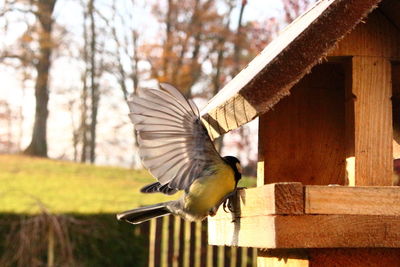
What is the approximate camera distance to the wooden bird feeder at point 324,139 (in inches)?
77.4

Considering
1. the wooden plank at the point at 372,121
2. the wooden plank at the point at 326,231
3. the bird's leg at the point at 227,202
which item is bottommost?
the wooden plank at the point at 326,231

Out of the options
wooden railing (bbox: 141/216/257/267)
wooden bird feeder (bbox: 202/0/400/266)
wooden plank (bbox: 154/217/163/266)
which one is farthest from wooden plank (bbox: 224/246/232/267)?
wooden bird feeder (bbox: 202/0/400/266)

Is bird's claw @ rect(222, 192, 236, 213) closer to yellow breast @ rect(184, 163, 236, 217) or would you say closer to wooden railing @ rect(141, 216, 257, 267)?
yellow breast @ rect(184, 163, 236, 217)

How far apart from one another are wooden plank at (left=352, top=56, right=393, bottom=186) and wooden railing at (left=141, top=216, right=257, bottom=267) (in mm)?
6314

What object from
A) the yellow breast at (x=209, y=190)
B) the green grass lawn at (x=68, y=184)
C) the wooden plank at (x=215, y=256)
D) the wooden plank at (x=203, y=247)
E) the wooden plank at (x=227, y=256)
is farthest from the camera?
the green grass lawn at (x=68, y=184)

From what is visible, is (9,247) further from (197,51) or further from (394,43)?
(197,51)

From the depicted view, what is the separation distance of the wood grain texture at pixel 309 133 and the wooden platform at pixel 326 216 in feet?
1.80

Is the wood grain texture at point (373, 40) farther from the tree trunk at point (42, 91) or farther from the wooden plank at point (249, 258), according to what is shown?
the tree trunk at point (42, 91)

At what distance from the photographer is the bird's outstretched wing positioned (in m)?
2.00

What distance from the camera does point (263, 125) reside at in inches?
104

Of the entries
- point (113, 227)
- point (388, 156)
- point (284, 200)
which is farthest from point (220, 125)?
point (113, 227)

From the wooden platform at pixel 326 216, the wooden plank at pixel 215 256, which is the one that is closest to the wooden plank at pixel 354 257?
the wooden platform at pixel 326 216

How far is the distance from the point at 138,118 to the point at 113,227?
6841mm

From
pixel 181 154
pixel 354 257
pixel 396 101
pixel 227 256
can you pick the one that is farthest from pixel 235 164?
pixel 227 256
